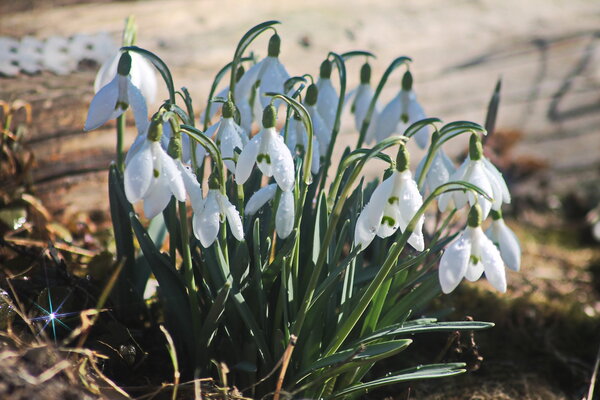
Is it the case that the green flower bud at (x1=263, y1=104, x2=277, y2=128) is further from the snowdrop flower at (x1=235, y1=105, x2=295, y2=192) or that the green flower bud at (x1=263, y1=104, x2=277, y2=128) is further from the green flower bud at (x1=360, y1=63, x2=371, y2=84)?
the green flower bud at (x1=360, y1=63, x2=371, y2=84)

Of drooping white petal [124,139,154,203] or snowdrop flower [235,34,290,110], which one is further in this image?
snowdrop flower [235,34,290,110]

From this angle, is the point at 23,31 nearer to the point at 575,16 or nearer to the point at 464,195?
the point at 464,195

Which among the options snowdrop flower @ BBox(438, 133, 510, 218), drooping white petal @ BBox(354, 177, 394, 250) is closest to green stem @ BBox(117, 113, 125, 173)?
drooping white petal @ BBox(354, 177, 394, 250)

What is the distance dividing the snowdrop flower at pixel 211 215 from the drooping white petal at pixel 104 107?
0.23 meters

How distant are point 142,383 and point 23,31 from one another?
5.00ft

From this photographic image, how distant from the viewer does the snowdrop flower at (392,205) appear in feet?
3.52

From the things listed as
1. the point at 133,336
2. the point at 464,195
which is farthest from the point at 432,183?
the point at 133,336

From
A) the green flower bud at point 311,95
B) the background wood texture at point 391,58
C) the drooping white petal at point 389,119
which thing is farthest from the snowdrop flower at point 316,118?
the background wood texture at point 391,58

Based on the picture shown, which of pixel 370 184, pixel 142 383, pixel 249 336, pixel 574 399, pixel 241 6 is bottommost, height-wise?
pixel 574 399

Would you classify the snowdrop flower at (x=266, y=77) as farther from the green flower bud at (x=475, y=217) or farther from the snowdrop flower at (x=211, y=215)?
the green flower bud at (x=475, y=217)

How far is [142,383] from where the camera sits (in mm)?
1387

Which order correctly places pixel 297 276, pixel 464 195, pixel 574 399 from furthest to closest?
1. pixel 574 399
2. pixel 297 276
3. pixel 464 195

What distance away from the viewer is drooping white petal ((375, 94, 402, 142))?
146 centimetres

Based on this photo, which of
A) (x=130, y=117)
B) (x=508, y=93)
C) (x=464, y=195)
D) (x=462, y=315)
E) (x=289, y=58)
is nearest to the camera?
(x=464, y=195)
